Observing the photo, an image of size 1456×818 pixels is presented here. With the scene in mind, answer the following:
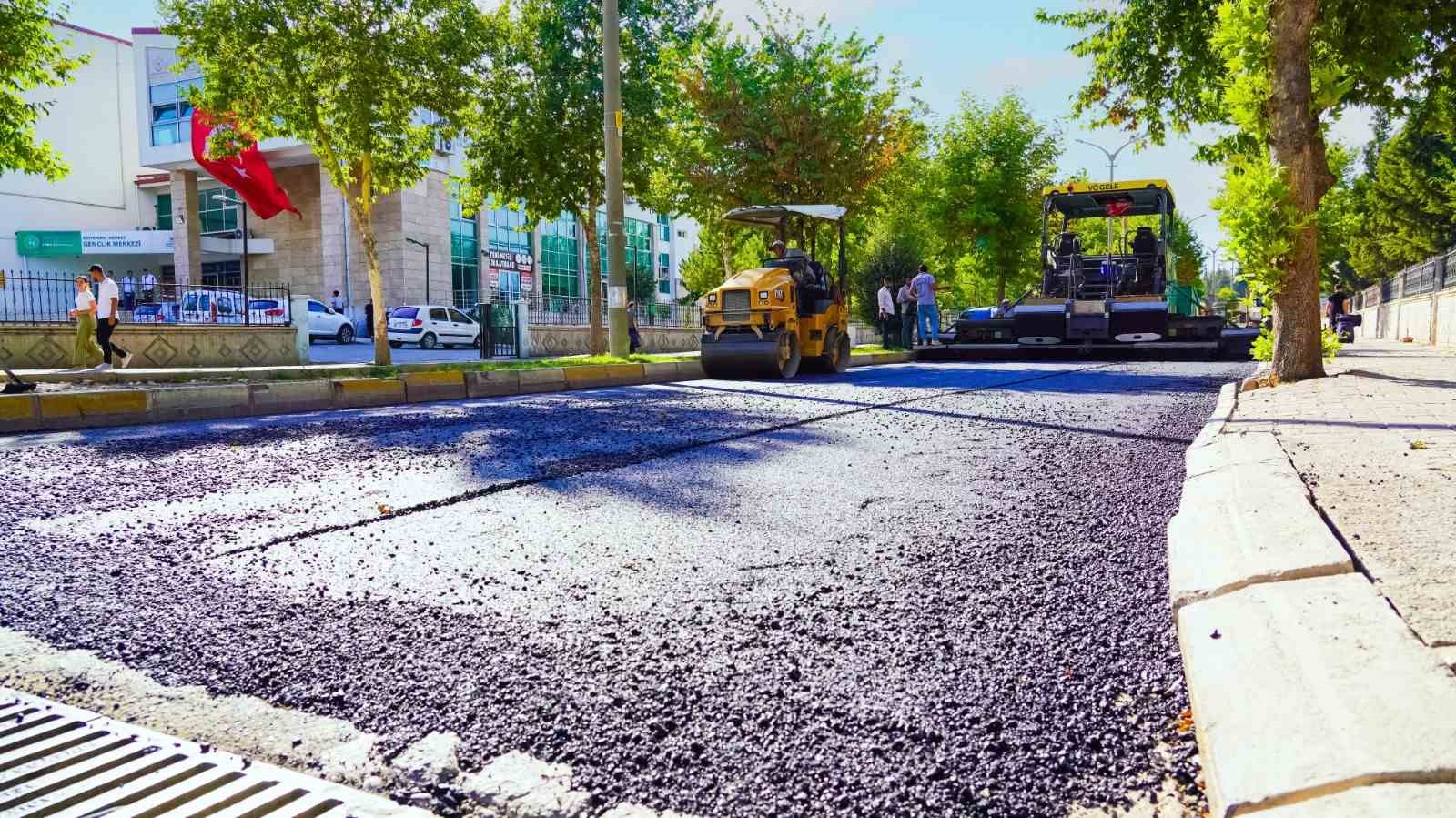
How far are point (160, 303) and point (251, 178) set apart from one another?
1999cm

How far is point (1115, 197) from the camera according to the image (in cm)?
1680

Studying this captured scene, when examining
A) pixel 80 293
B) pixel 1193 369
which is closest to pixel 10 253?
pixel 80 293

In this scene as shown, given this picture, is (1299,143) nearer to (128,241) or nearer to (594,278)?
(594,278)

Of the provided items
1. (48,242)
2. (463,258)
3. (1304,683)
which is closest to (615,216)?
(1304,683)

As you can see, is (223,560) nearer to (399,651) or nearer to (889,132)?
(399,651)

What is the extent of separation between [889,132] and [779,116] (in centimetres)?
306

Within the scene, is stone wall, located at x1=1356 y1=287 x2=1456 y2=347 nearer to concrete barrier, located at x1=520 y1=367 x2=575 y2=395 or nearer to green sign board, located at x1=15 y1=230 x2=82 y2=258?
concrete barrier, located at x1=520 y1=367 x2=575 y2=395

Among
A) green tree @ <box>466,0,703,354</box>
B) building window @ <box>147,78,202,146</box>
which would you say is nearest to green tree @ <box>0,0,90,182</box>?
green tree @ <box>466,0,703,354</box>

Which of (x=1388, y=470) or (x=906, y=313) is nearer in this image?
(x=1388, y=470)

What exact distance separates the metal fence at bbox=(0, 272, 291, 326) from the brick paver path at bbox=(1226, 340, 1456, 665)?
17.4 meters

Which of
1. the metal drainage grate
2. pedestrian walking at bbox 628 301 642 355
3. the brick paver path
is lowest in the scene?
the metal drainage grate

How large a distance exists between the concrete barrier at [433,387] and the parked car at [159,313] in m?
9.83

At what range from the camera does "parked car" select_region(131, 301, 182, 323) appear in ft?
58.7

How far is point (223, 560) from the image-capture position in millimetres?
3182
